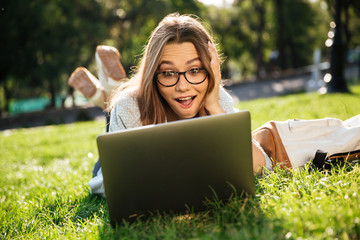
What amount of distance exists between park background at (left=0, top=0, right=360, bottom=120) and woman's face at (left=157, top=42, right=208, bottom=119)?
19.0 ft

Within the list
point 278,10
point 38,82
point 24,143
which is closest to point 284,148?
point 24,143

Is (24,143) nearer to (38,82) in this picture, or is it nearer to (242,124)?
(242,124)

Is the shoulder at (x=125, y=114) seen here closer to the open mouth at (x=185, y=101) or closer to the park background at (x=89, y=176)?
the open mouth at (x=185, y=101)

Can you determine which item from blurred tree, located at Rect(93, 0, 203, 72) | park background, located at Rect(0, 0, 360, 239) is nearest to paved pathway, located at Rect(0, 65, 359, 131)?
park background, located at Rect(0, 0, 360, 239)

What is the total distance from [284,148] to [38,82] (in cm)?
1772

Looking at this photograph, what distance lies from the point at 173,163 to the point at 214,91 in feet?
3.57

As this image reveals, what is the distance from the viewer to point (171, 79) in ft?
7.27

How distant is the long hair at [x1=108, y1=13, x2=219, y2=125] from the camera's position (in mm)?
2227

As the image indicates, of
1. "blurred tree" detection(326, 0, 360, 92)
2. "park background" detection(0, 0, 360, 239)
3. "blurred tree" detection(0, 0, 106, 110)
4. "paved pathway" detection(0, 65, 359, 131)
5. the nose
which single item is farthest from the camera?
"blurred tree" detection(0, 0, 106, 110)

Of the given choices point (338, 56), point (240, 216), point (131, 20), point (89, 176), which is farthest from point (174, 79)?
point (131, 20)

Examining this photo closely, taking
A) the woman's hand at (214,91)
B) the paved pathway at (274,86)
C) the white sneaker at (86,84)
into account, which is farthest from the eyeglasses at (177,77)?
the paved pathway at (274,86)

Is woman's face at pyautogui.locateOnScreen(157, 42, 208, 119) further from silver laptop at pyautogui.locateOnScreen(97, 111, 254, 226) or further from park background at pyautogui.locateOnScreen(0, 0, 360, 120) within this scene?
park background at pyautogui.locateOnScreen(0, 0, 360, 120)

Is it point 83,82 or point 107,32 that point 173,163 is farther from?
point 107,32

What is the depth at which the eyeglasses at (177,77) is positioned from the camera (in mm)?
2209
